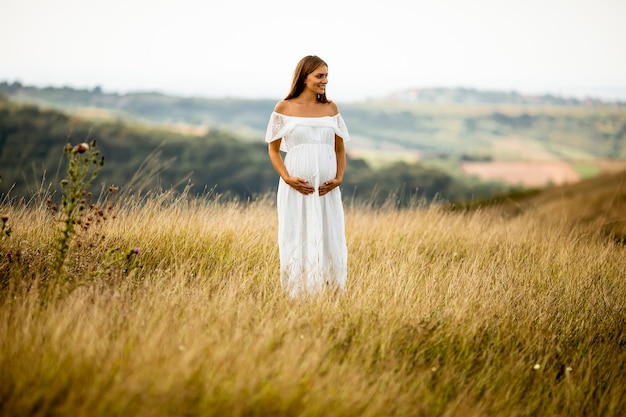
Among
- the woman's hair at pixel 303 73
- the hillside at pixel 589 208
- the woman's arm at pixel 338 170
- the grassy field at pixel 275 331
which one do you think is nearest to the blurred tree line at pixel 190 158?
the hillside at pixel 589 208

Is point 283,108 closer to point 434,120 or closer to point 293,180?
point 293,180

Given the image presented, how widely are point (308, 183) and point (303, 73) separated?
0.90 metres

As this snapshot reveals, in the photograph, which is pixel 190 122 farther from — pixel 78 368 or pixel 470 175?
pixel 78 368

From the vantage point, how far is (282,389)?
Answer: 289cm

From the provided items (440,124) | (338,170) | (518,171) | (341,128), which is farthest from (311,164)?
(440,124)

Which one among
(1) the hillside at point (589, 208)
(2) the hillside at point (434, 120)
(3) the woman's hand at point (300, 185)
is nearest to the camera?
(3) the woman's hand at point (300, 185)

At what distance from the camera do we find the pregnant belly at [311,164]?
459cm

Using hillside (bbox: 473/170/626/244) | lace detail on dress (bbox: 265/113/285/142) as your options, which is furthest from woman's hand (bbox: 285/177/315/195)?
hillside (bbox: 473/170/626/244)

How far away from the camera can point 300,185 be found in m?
4.56

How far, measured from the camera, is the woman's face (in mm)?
4551

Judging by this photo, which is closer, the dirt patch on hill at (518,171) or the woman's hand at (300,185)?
the woman's hand at (300,185)

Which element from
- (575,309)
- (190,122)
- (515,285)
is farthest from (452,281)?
(190,122)

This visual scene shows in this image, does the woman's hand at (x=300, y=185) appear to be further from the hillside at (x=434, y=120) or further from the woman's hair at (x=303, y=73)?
the hillside at (x=434, y=120)

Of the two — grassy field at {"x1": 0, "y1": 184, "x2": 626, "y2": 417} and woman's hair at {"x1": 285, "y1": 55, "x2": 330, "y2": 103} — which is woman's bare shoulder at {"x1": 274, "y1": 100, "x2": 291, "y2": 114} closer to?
woman's hair at {"x1": 285, "y1": 55, "x2": 330, "y2": 103}
